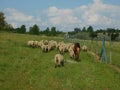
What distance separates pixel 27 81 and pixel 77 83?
2998 millimetres

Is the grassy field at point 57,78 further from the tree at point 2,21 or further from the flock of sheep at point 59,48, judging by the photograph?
the tree at point 2,21

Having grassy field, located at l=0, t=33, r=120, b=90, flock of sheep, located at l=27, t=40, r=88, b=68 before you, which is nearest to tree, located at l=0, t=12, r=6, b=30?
flock of sheep, located at l=27, t=40, r=88, b=68

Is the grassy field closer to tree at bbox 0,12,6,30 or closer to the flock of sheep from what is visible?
the flock of sheep

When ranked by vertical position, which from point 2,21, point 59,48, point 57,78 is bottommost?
point 57,78

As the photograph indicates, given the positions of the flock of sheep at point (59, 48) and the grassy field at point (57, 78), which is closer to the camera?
the grassy field at point (57, 78)

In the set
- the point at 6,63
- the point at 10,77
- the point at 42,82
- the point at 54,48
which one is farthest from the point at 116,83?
the point at 54,48

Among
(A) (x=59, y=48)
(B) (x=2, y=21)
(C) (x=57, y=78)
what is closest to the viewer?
(C) (x=57, y=78)

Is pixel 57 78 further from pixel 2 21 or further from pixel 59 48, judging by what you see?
pixel 2 21

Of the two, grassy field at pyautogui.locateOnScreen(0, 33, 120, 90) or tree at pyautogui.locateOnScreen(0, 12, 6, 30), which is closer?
grassy field at pyautogui.locateOnScreen(0, 33, 120, 90)

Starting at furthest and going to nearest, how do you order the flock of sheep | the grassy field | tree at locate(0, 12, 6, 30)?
1. tree at locate(0, 12, 6, 30)
2. the flock of sheep
3. the grassy field

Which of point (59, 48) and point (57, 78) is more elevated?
point (59, 48)

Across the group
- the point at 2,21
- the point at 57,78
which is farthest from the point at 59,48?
the point at 2,21

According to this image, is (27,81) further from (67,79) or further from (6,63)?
(6,63)

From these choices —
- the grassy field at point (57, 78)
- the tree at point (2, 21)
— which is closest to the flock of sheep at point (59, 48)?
the grassy field at point (57, 78)
